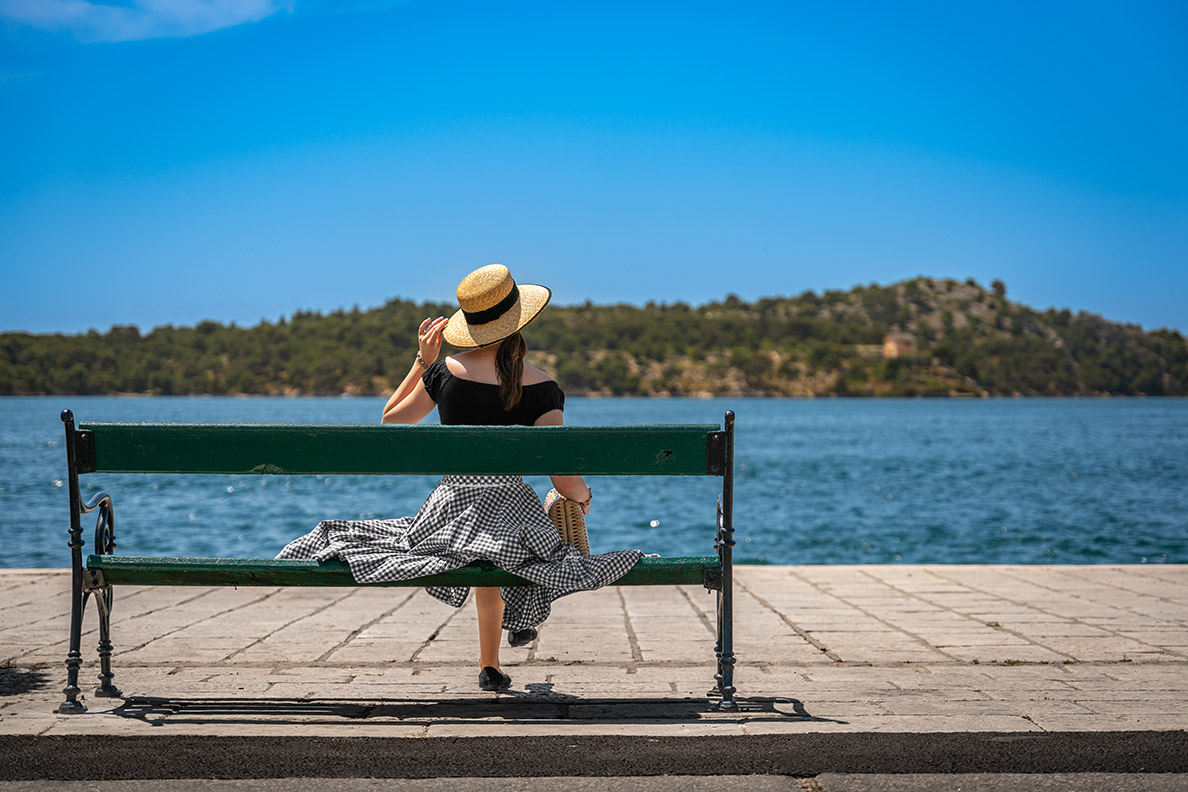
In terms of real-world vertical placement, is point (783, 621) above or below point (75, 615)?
below

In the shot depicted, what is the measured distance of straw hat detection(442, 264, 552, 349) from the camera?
375 centimetres

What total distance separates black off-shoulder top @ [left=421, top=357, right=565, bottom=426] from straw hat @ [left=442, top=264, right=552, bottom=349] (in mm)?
143

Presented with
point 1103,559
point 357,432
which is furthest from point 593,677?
point 1103,559

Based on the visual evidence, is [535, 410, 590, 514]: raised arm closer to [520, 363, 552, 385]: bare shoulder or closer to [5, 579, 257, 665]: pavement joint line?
[520, 363, 552, 385]: bare shoulder

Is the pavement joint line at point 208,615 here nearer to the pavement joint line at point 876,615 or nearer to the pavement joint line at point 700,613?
the pavement joint line at point 700,613

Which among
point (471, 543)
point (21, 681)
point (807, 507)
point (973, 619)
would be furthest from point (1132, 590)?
point (807, 507)

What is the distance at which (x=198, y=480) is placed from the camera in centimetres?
4162

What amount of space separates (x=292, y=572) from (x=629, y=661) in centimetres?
155

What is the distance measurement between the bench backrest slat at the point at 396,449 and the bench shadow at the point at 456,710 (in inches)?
29.7

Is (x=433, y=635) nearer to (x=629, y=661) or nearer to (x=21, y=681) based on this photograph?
(x=629, y=661)

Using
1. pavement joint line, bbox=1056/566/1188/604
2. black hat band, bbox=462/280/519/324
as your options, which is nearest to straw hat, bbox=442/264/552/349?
black hat band, bbox=462/280/519/324

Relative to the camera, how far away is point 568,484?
12.1 feet

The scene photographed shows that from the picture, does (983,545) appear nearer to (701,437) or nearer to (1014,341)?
(701,437)

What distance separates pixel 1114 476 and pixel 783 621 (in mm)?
40824
